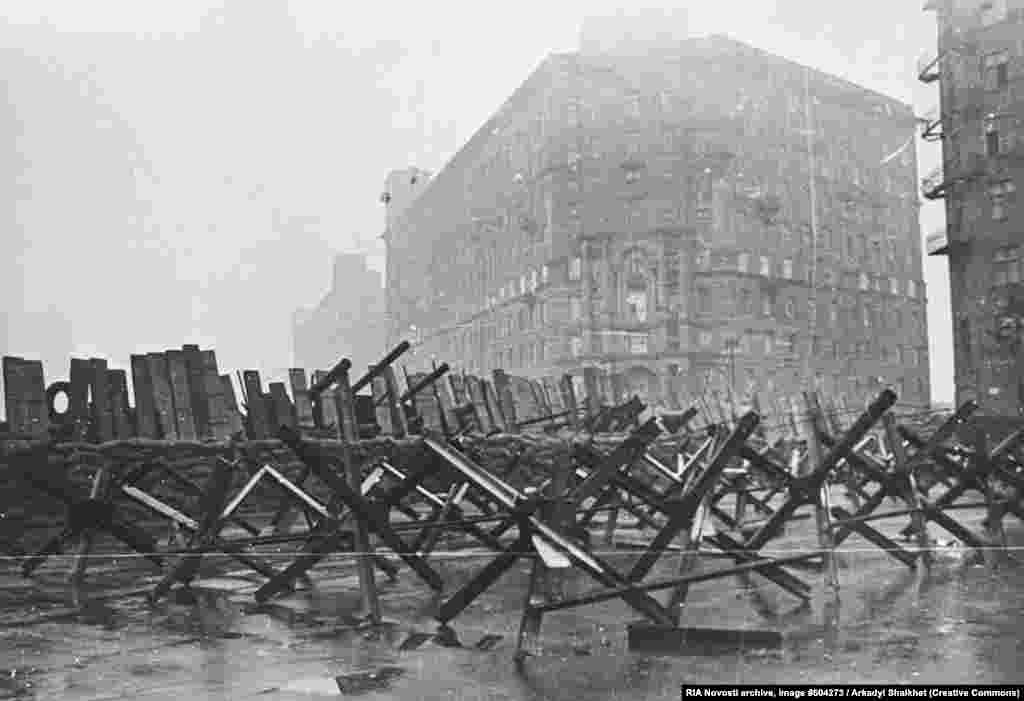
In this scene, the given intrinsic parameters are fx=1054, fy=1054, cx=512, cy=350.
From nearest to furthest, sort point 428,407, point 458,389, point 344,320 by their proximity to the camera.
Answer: point 428,407 → point 458,389 → point 344,320

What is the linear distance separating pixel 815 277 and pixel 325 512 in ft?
111

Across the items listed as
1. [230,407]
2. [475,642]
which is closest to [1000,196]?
[230,407]

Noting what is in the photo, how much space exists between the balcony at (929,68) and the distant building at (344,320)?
2451cm

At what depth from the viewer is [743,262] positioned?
44906 millimetres

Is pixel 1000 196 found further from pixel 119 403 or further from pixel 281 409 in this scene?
pixel 119 403

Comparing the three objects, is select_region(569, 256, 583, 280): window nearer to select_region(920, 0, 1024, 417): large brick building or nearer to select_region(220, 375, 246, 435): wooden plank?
select_region(920, 0, 1024, 417): large brick building

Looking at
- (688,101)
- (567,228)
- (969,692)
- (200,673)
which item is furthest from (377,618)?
(567,228)

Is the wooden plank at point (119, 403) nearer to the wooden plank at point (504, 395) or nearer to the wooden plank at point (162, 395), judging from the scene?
the wooden plank at point (162, 395)

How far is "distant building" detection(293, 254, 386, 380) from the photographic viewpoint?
47.1m

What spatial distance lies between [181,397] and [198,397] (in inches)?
7.4

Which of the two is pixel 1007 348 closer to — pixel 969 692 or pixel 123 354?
pixel 123 354

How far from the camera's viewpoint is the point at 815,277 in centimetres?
3984

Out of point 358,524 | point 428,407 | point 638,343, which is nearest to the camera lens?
point 358,524

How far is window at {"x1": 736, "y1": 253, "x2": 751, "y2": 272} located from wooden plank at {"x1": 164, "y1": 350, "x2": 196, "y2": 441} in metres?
36.2
